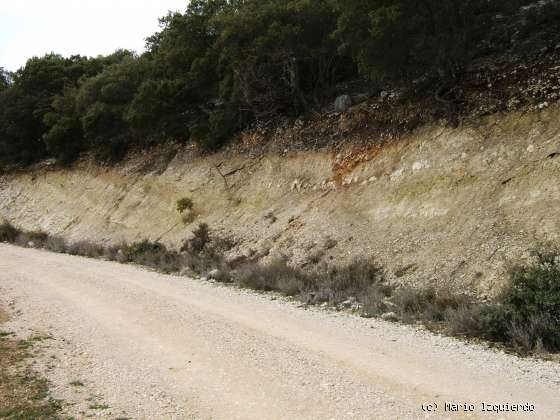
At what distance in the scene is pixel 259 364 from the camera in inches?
316

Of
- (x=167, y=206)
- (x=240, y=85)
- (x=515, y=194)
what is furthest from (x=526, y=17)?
(x=167, y=206)

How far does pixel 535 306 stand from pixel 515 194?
470cm

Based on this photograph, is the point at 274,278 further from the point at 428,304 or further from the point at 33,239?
the point at 33,239

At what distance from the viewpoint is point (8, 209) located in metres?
35.8

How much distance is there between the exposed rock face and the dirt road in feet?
11.6

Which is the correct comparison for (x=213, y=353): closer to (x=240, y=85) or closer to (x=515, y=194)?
(x=515, y=194)

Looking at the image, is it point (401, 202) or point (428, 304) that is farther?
point (401, 202)

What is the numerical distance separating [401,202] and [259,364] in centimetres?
927

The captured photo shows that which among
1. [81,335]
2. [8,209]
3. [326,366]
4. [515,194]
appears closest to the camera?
[326,366]

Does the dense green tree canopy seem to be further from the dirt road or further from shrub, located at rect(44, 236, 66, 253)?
the dirt road

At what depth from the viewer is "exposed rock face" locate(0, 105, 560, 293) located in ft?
41.4

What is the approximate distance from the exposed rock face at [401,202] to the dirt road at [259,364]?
11.6 feet

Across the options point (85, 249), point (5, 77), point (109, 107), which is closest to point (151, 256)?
point (85, 249)

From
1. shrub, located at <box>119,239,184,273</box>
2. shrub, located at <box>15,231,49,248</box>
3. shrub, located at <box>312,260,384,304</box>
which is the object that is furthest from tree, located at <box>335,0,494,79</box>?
shrub, located at <box>15,231,49,248</box>
